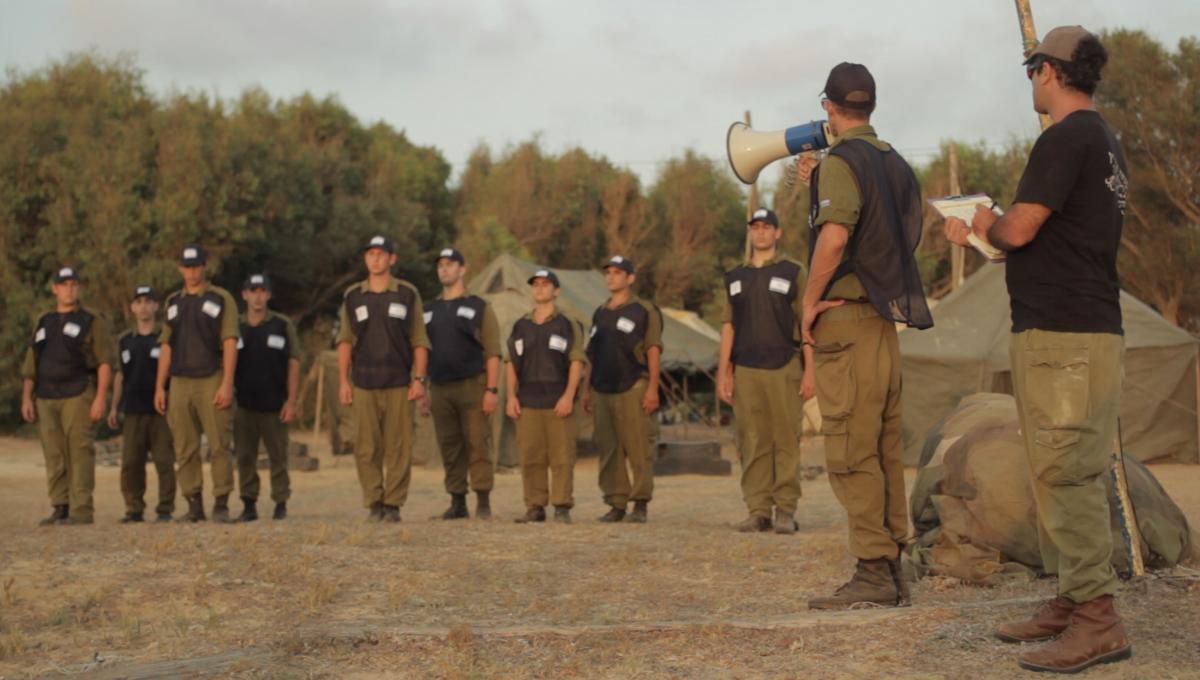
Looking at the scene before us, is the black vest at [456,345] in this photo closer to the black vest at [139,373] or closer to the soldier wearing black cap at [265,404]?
the soldier wearing black cap at [265,404]

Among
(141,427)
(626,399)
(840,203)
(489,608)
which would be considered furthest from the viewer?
(141,427)

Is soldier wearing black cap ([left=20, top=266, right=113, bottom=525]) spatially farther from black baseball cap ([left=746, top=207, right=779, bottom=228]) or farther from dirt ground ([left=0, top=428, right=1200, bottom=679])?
black baseball cap ([left=746, top=207, right=779, bottom=228])

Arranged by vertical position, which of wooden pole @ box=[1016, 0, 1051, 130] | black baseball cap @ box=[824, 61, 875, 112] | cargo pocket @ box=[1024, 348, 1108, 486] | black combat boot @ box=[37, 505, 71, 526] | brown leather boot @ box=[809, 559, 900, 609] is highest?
wooden pole @ box=[1016, 0, 1051, 130]

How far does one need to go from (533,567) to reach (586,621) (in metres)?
1.74

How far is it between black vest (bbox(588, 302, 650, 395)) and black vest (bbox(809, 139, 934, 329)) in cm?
467

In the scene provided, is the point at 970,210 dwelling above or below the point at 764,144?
below

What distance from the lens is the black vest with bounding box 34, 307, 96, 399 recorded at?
10008 millimetres

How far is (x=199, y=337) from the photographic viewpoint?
32.4 feet

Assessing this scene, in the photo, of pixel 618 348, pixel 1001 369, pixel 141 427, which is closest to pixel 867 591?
pixel 618 348

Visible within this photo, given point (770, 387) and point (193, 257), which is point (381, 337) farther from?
point (770, 387)

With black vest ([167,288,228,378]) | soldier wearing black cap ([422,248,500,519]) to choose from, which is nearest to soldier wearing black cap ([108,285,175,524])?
black vest ([167,288,228,378])

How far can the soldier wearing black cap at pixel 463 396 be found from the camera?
10.1 metres

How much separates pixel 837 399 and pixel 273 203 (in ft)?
75.8

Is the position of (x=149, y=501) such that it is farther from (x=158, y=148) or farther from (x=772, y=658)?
(x=158, y=148)
